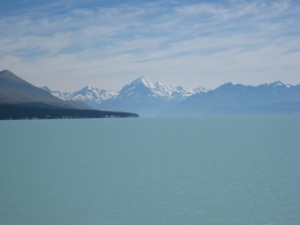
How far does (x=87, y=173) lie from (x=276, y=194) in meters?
16.8

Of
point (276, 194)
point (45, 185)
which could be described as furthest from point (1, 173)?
point (276, 194)

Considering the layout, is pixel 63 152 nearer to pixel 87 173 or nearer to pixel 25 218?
pixel 87 173

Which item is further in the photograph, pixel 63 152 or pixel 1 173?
pixel 63 152

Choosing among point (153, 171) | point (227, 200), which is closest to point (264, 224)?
point (227, 200)

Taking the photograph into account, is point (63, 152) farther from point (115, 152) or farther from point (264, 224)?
point (264, 224)

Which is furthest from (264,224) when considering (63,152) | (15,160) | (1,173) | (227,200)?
(63,152)

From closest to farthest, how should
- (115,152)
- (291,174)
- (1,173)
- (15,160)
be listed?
1. (291,174)
2. (1,173)
3. (15,160)
4. (115,152)

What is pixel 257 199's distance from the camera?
88.2 feet

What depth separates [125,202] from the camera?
26781 millimetres

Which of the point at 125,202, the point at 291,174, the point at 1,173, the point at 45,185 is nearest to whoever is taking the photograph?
the point at 125,202

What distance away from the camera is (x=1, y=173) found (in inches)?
1457

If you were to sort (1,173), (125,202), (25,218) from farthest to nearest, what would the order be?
(1,173) < (125,202) < (25,218)

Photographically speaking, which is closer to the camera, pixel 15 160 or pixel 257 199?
pixel 257 199

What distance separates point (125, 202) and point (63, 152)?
30171mm
